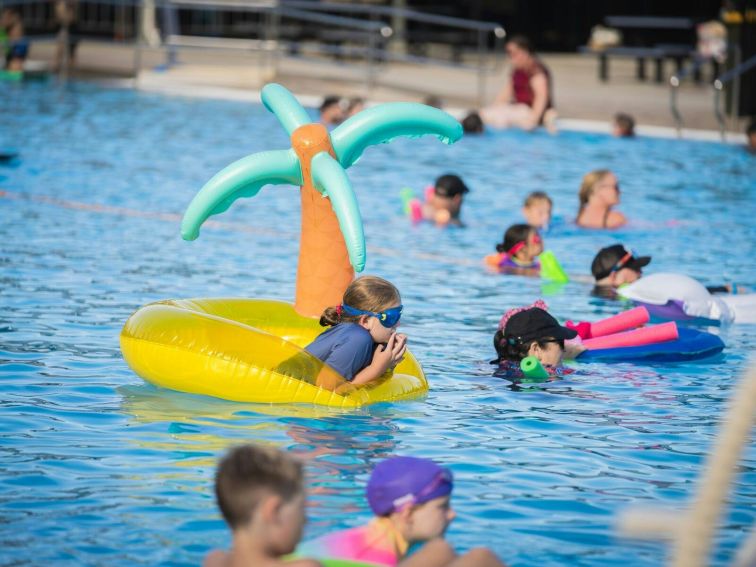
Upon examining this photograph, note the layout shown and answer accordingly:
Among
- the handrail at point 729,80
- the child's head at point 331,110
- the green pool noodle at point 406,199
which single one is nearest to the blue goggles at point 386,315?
the green pool noodle at point 406,199

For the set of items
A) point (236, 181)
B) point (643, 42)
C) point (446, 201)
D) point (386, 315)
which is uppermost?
point (643, 42)

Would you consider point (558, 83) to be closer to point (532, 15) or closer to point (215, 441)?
point (532, 15)

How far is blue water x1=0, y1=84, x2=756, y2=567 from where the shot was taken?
483 centimetres

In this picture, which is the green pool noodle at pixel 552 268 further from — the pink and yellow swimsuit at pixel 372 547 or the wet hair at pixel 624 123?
the wet hair at pixel 624 123

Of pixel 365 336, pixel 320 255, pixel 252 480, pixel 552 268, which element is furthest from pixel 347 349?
pixel 552 268

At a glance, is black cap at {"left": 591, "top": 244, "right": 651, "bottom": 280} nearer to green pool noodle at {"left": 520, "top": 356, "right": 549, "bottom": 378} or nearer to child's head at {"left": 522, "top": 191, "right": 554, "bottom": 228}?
child's head at {"left": 522, "top": 191, "right": 554, "bottom": 228}

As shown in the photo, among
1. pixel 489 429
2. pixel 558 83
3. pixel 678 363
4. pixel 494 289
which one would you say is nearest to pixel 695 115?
pixel 558 83

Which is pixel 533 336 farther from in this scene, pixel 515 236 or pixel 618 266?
pixel 515 236

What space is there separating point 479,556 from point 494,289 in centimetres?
588

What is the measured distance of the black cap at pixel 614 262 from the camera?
30.5 feet

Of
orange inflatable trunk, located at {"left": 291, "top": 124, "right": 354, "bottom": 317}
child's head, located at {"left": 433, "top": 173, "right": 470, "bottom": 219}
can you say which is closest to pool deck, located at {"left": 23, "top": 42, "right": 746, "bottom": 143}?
child's head, located at {"left": 433, "top": 173, "right": 470, "bottom": 219}

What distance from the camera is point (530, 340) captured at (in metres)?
6.99

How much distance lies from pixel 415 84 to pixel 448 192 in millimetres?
10996

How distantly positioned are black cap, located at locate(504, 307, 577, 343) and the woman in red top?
38.1 feet
